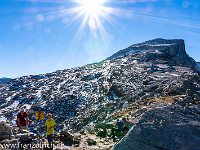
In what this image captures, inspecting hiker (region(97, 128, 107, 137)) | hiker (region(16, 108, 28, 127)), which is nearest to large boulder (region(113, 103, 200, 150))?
hiker (region(16, 108, 28, 127))

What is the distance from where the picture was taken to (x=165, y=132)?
6160 mm

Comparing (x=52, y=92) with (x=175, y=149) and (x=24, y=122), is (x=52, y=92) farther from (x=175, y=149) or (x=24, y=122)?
(x=175, y=149)

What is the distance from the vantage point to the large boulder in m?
5.88

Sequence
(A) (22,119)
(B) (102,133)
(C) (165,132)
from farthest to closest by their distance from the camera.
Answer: (B) (102,133)
(A) (22,119)
(C) (165,132)

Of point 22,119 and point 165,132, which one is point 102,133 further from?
point 165,132

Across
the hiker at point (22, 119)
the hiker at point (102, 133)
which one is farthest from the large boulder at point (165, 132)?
the hiker at point (102, 133)

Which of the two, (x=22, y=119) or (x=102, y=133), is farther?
(x=102, y=133)

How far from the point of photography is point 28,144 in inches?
307

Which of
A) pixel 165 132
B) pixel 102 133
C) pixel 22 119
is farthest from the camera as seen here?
pixel 102 133

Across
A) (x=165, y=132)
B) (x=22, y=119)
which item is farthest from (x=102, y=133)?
(x=165, y=132)

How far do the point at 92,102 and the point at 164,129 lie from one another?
3570cm

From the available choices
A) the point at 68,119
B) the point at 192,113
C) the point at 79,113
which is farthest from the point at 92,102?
the point at 192,113

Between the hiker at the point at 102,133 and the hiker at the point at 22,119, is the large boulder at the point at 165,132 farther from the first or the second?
the hiker at the point at 102,133

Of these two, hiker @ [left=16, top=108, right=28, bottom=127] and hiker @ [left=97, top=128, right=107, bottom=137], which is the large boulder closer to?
hiker @ [left=16, top=108, right=28, bottom=127]
